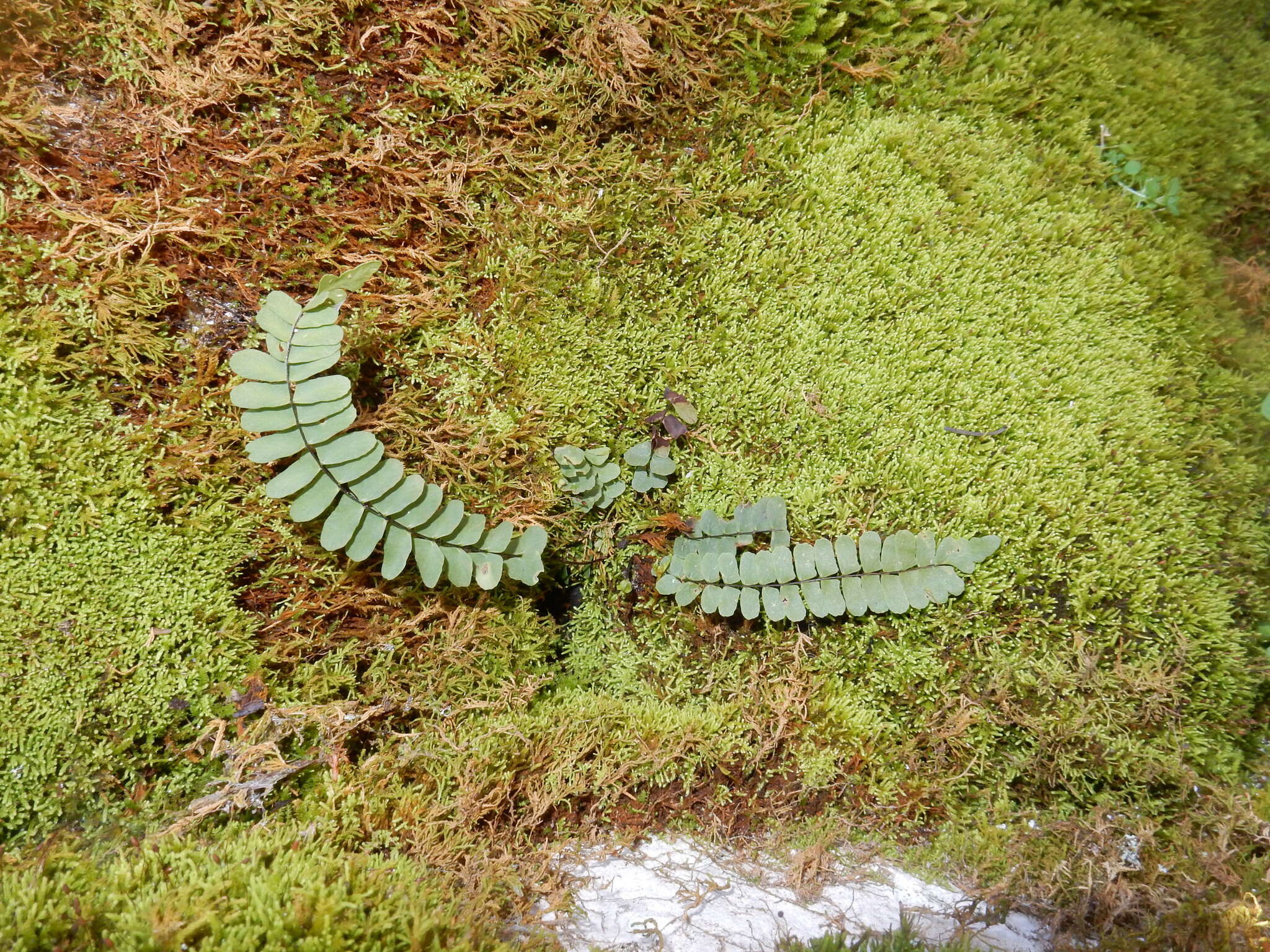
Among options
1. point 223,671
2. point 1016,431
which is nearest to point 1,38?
point 223,671

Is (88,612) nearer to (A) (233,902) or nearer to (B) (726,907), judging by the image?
(A) (233,902)

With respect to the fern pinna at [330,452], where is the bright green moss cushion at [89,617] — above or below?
below

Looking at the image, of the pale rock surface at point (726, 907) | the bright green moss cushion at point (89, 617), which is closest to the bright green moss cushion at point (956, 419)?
the pale rock surface at point (726, 907)

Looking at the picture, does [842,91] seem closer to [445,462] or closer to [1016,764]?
[445,462]

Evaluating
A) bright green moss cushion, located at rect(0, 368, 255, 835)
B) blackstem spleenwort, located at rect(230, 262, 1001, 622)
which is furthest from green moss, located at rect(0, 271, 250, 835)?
blackstem spleenwort, located at rect(230, 262, 1001, 622)

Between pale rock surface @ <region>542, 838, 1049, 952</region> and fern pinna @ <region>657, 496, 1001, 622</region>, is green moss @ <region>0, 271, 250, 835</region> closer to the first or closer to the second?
pale rock surface @ <region>542, 838, 1049, 952</region>

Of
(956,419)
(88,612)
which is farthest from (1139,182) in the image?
(88,612)

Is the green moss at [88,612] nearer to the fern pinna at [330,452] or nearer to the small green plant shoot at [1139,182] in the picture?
the fern pinna at [330,452]
